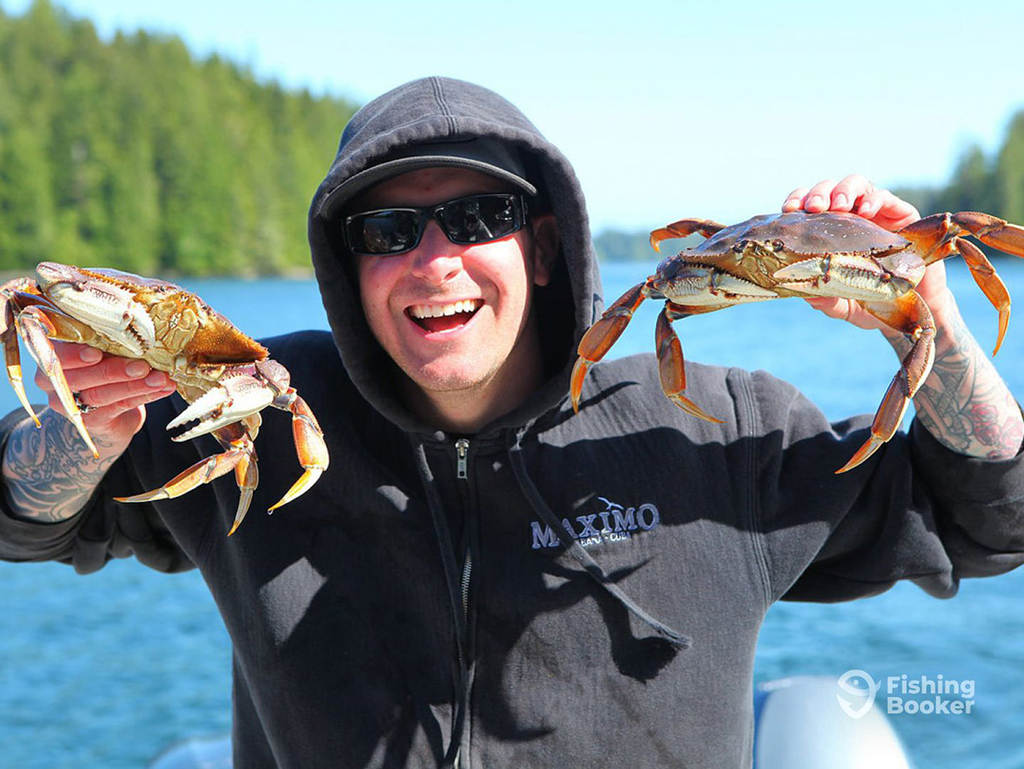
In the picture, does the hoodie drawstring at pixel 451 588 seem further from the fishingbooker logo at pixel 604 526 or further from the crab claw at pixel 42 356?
the crab claw at pixel 42 356

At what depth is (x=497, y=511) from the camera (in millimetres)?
2639

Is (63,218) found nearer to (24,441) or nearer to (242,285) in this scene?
(242,285)

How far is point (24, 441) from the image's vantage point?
8.39ft

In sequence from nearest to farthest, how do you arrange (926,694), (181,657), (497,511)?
(497,511)
(926,694)
(181,657)

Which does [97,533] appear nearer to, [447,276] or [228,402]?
[228,402]

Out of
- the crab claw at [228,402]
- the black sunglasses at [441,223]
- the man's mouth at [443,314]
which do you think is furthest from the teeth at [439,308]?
the crab claw at [228,402]

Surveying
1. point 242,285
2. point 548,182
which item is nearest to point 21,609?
point 548,182

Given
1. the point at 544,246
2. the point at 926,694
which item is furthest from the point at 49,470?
the point at 926,694

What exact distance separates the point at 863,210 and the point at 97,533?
2.20 meters

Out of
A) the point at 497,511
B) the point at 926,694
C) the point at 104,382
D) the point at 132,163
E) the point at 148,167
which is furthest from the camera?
the point at 148,167

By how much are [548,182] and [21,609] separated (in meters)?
9.54

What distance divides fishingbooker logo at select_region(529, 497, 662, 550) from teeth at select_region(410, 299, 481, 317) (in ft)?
1.92

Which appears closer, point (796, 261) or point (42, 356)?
point (42, 356)

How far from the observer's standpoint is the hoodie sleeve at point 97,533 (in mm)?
2611
